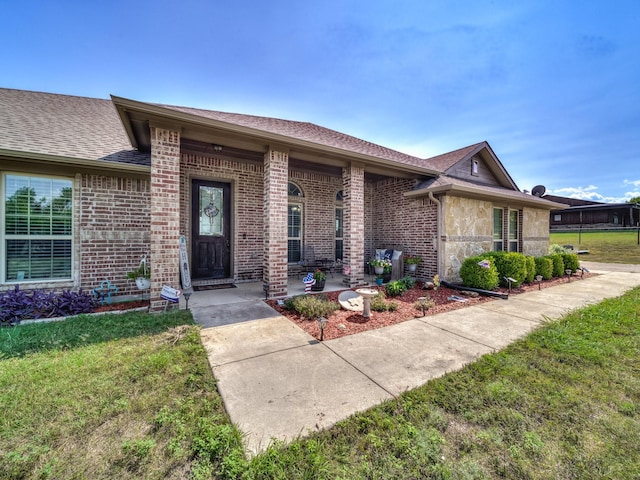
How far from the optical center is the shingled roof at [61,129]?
468 centimetres

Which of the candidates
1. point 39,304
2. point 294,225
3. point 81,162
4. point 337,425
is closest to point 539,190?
point 294,225

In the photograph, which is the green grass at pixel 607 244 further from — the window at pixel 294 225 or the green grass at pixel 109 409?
the green grass at pixel 109 409

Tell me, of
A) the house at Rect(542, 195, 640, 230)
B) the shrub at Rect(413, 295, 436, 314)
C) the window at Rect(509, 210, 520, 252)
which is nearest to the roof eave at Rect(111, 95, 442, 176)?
the shrub at Rect(413, 295, 436, 314)

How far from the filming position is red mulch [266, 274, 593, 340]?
4.06m

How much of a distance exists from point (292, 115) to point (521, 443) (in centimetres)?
1041

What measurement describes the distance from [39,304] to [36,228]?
61.3 inches

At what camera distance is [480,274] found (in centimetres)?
660

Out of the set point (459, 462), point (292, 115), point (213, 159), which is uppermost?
point (292, 115)

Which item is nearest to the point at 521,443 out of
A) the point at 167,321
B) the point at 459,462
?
the point at 459,462

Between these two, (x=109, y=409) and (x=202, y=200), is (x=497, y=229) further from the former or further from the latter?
(x=109, y=409)

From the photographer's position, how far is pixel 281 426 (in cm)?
200

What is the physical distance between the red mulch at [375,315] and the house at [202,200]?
3.88 ft

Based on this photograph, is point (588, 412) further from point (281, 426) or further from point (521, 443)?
point (281, 426)

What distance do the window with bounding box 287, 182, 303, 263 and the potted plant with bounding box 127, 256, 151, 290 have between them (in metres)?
3.93
